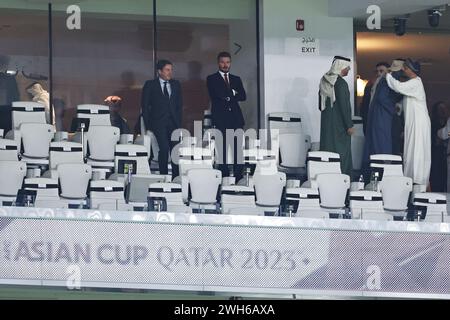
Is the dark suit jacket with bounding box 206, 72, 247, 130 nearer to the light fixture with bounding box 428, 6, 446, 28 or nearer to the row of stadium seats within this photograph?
the row of stadium seats

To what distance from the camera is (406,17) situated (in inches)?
875

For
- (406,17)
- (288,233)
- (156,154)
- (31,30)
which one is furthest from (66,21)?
(288,233)

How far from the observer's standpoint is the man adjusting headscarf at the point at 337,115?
66.6 ft

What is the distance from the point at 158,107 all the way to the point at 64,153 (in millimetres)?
1617

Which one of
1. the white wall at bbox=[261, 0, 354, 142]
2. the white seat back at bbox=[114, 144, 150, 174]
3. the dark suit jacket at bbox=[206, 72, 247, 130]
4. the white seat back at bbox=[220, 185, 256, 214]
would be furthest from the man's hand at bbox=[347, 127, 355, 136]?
the white seat back at bbox=[114, 144, 150, 174]

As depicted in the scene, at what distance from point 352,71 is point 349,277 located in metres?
6.95

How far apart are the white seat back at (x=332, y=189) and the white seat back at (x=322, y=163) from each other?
0.37 metres

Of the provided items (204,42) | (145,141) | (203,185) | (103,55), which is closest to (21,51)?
(103,55)

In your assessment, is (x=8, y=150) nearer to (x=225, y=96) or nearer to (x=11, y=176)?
(x=11, y=176)

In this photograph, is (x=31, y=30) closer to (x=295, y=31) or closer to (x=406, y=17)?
(x=295, y=31)

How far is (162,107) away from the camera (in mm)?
20172

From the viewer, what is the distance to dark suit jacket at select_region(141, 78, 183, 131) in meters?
20.2

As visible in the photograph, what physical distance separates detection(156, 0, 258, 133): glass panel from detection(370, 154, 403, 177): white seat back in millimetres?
2450

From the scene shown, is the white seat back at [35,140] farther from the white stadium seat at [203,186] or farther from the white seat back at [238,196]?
the white seat back at [238,196]
